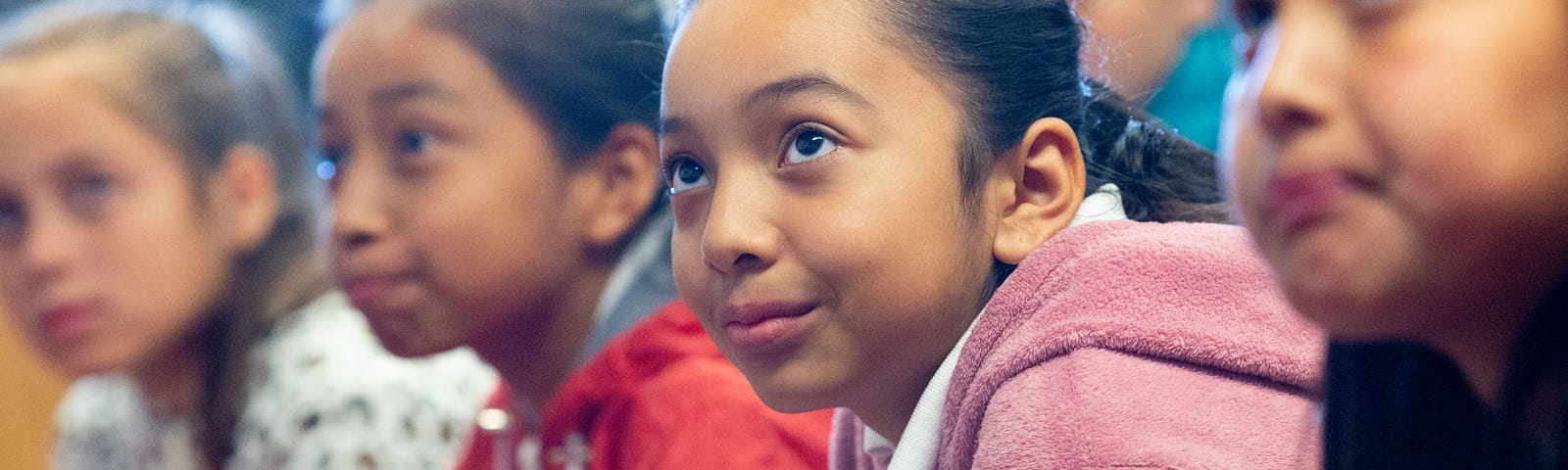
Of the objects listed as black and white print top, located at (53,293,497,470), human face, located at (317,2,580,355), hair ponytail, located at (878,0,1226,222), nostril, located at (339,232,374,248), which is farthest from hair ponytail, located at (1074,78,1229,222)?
black and white print top, located at (53,293,497,470)

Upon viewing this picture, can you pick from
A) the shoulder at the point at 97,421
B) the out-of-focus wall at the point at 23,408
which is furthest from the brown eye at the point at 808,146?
the out-of-focus wall at the point at 23,408

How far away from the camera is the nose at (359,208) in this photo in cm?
112

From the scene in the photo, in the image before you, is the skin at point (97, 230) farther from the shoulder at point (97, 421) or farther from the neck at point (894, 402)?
the neck at point (894, 402)

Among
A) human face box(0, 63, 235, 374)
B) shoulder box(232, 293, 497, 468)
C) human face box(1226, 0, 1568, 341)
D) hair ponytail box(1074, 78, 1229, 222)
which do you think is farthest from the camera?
human face box(0, 63, 235, 374)

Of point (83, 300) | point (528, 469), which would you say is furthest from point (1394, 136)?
point (83, 300)

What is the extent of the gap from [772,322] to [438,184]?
49 centimetres

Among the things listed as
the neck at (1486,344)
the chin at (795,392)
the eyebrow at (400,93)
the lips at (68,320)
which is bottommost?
the lips at (68,320)

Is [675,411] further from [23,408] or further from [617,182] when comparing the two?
[23,408]

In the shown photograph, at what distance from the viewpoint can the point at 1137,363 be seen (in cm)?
59

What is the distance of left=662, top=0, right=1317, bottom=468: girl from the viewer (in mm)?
601

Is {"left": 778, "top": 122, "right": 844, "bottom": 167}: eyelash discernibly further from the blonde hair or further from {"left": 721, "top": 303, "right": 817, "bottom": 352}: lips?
the blonde hair

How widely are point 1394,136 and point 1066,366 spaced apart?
242 millimetres

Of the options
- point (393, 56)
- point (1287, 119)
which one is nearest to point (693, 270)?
point (1287, 119)

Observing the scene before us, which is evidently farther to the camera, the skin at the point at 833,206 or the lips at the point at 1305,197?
the skin at the point at 833,206
